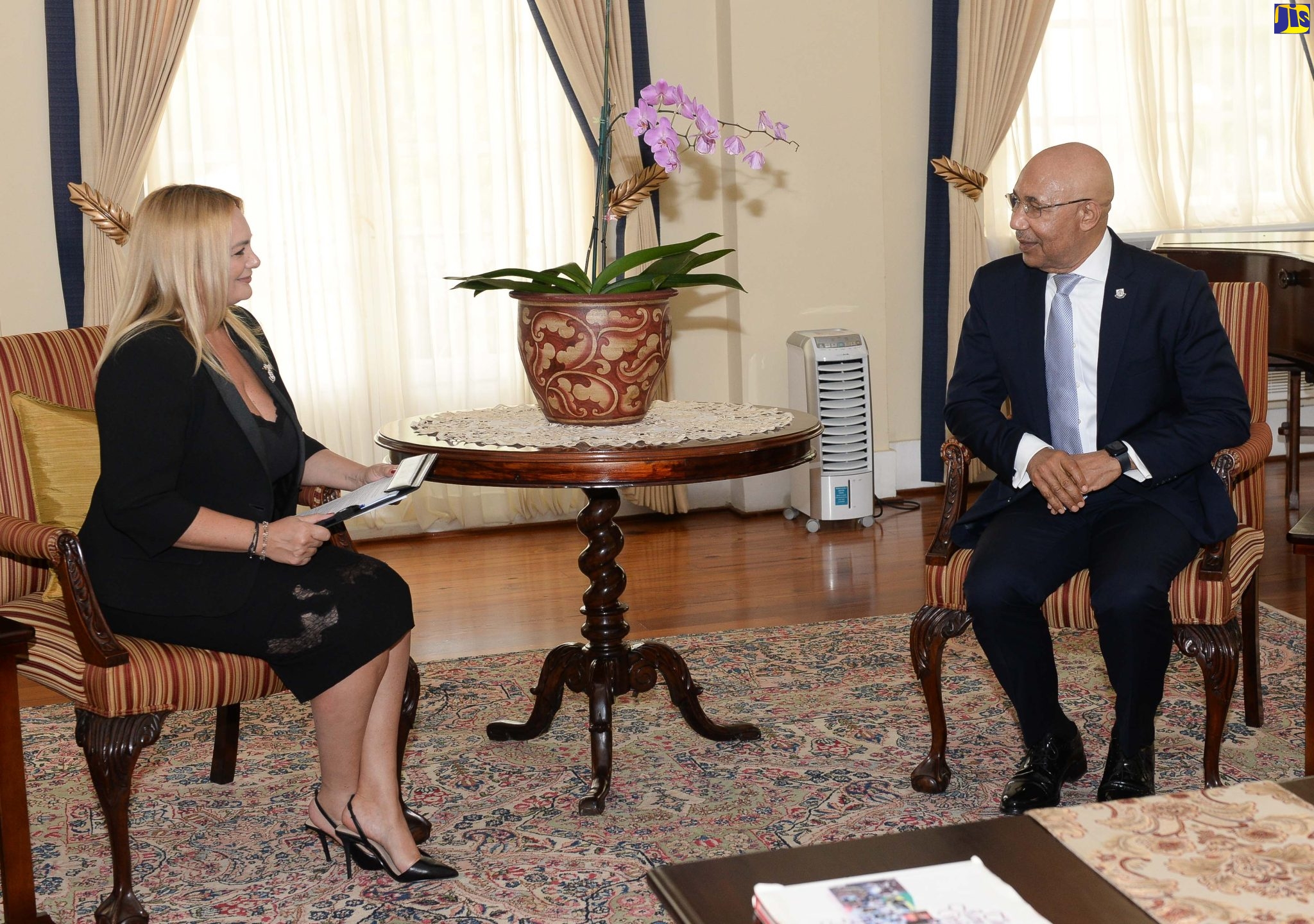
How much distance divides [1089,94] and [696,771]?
4187 millimetres

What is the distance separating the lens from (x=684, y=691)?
3.25 m

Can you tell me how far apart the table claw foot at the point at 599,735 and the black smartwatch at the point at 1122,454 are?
3.86ft

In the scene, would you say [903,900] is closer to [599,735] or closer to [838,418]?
[599,735]

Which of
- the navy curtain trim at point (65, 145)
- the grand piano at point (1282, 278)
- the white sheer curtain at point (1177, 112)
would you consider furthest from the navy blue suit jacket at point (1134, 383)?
the navy curtain trim at point (65, 145)

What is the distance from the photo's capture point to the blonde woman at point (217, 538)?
241 centimetres

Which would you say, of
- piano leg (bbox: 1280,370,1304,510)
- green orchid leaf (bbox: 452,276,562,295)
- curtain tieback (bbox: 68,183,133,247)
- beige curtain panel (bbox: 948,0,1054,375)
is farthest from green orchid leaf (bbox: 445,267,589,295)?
piano leg (bbox: 1280,370,1304,510)

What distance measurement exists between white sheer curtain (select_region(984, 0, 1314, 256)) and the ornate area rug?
2.79 m

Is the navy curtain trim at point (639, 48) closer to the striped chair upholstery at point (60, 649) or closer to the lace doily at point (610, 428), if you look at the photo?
the lace doily at point (610, 428)

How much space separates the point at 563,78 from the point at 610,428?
290cm

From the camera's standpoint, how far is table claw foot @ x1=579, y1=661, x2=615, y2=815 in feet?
9.50

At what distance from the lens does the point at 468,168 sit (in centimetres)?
543

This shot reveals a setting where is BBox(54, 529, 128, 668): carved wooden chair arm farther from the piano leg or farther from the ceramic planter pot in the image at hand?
the piano leg

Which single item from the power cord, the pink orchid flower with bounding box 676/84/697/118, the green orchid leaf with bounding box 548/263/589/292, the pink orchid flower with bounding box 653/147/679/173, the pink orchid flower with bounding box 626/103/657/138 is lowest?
the power cord

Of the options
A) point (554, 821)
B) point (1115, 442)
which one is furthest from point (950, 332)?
point (554, 821)
